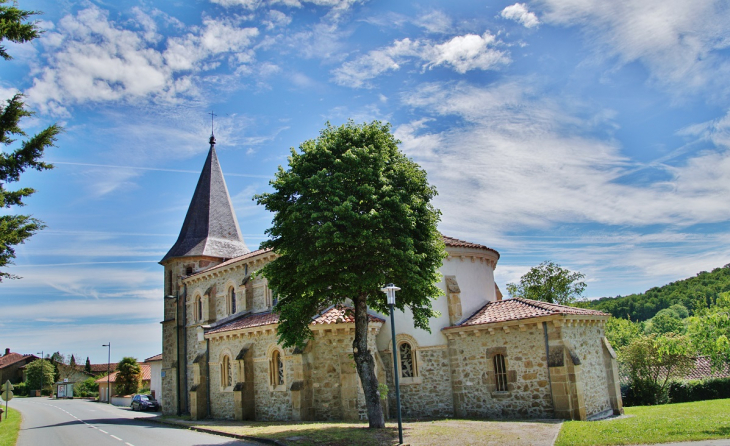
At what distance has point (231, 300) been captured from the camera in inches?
1250

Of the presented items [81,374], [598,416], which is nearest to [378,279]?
[598,416]

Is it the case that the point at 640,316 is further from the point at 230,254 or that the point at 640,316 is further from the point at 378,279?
the point at 378,279

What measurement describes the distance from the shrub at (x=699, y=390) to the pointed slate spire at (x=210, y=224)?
2939 centimetres

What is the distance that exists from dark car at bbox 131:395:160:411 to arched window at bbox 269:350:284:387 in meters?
26.9

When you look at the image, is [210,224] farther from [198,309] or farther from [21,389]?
[21,389]

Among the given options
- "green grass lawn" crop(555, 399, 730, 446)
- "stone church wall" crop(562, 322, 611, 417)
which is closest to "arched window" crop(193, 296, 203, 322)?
"stone church wall" crop(562, 322, 611, 417)

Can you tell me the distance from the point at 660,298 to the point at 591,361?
63775 millimetres

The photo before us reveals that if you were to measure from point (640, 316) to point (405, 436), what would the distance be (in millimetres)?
71266

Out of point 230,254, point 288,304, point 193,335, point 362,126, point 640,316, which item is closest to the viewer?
point 288,304

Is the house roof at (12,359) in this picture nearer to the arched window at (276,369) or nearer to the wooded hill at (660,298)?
the arched window at (276,369)

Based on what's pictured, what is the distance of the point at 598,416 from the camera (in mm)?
20781

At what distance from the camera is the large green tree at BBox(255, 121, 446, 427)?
54.3ft

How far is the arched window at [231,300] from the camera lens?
104ft

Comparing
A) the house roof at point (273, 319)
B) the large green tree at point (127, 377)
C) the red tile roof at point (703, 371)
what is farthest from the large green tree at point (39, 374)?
the red tile roof at point (703, 371)
